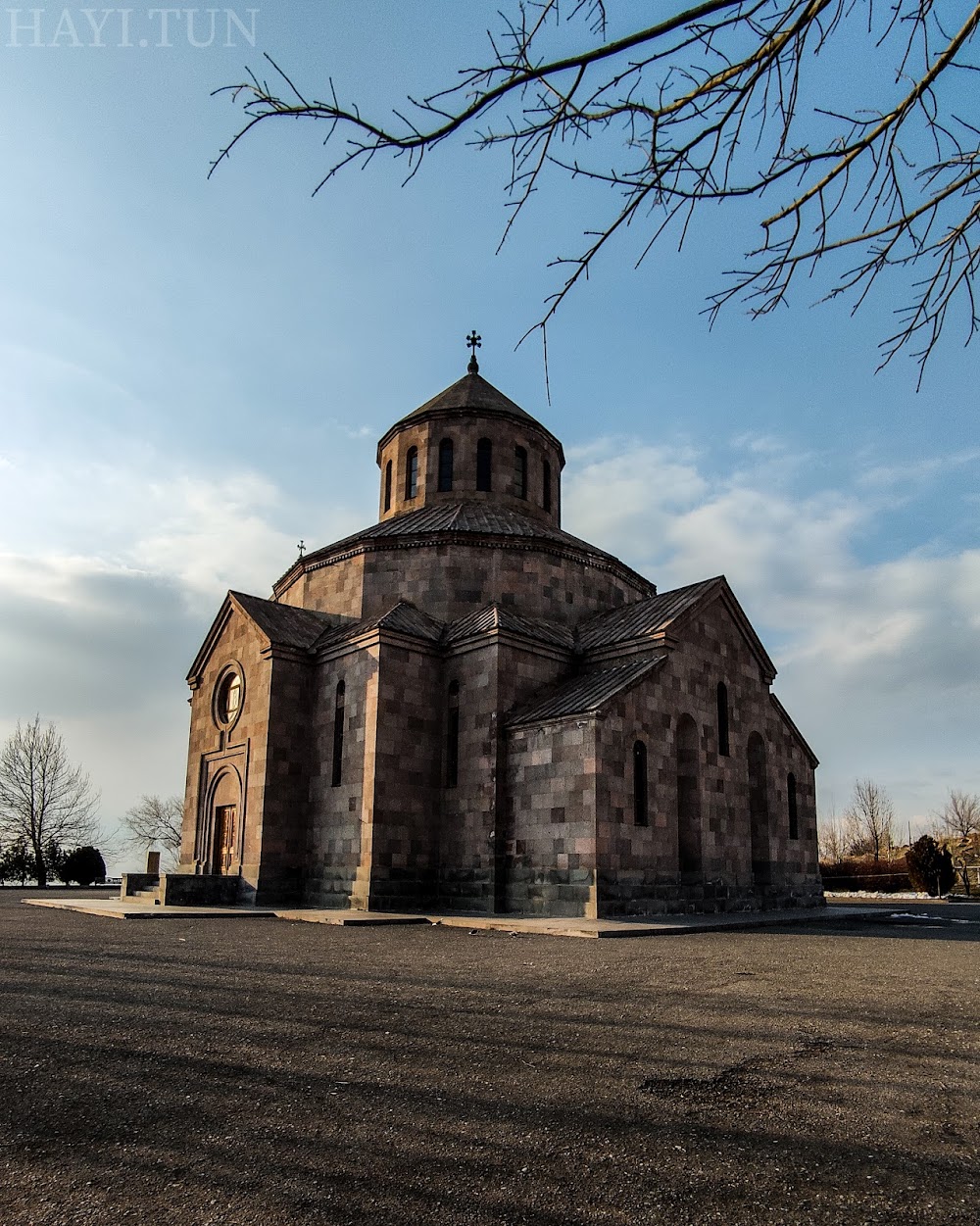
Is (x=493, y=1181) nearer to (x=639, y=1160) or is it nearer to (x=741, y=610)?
(x=639, y=1160)

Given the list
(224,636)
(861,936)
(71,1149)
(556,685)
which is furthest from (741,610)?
(71,1149)

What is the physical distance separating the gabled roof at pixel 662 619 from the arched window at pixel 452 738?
341 cm

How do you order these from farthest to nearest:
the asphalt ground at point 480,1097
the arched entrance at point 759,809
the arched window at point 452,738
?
1. the arched entrance at point 759,809
2. the arched window at point 452,738
3. the asphalt ground at point 480,1097

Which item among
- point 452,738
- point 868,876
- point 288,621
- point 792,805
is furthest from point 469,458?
point 868,876

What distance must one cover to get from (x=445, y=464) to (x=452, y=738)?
9.68m

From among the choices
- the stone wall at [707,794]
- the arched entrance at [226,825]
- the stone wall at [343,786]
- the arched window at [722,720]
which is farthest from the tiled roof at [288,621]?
the arched window at [722,720]

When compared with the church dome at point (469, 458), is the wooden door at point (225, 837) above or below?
below

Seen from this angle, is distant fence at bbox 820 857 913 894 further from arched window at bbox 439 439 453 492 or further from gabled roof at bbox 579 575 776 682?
arched window at bbox 439 439 453 492

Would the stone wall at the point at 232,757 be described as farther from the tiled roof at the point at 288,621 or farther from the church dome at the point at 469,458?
the church dome at the point at 469,458

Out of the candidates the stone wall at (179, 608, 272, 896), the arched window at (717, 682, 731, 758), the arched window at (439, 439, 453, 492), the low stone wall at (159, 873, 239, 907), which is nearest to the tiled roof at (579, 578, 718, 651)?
the arched window at (717, 682, 731, 758)

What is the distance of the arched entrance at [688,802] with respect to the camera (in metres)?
17.6

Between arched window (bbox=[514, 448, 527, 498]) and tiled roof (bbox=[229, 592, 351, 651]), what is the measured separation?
6.93 meters

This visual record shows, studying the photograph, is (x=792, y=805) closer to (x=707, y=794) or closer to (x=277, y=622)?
(x=707, y=794)

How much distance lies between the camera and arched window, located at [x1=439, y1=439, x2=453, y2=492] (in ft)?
81.5
